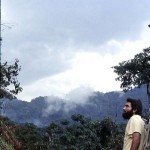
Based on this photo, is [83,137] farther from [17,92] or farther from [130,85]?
[17,92]

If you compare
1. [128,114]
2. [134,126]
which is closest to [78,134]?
[128,114]

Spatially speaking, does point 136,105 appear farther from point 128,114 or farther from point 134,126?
point 134,126

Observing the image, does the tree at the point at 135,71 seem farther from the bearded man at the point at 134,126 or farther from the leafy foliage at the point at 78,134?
the bearded man at the point at 134,126

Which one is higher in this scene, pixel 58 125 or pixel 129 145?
pixel 58 125

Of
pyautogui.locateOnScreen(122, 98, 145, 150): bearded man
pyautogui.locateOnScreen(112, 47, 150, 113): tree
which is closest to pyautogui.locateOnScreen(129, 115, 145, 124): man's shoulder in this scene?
pyautogui.locateOnScreen(122, 98, 145, 150): bearded man

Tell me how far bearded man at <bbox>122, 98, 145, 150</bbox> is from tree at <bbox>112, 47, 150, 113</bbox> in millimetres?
36486

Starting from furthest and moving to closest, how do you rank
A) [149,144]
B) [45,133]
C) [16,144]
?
1. [45,133]
2. [16,144]
3. [149,144]

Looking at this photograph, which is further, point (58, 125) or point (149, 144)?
point (58, 125)

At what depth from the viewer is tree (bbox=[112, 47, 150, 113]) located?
4169 centimetres

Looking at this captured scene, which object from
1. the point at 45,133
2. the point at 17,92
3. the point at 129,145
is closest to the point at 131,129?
the point at 129,145

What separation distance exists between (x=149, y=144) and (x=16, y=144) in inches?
226

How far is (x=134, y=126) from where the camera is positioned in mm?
5008

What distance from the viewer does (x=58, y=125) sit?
53.8 meters

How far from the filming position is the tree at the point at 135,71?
4169cm
